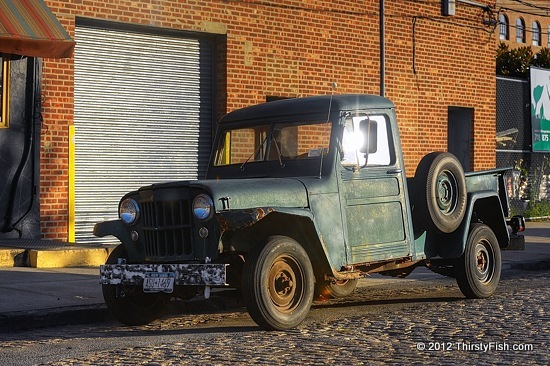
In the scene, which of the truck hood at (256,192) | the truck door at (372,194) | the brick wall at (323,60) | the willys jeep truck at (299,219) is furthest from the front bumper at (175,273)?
the brick wall at (323,60)

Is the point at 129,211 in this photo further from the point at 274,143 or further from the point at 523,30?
the point at 523,30

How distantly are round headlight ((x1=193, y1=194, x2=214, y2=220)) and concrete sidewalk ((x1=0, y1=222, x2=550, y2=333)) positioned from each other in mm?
1933

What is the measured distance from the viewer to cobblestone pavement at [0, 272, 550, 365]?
25.0 feet

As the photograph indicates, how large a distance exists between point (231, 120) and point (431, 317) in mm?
2894

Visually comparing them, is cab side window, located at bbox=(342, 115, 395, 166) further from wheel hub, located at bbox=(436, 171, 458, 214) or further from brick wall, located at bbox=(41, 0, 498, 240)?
brick wall, located at bbox=(41, 0, 498, 240)

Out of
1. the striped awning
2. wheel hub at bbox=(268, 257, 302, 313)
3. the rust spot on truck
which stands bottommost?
wheel hub at bbox=(268, 257, 302, 313)

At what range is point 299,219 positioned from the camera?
9336 mm

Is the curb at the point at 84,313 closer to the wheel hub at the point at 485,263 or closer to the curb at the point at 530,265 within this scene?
the wheel hub at the point at 485,263

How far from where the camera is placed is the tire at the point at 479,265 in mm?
11086

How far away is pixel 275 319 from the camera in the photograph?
29.1 feet

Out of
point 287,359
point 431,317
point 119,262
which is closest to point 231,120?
point 119,262

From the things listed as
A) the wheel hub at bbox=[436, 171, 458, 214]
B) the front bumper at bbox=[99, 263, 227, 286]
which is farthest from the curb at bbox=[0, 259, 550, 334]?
the wheel hub at bbox=[436, 171, 458, 214]

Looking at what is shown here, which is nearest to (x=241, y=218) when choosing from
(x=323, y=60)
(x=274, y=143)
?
(x=274, y=143)

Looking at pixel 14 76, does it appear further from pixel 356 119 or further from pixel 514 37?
pixel 514 37
